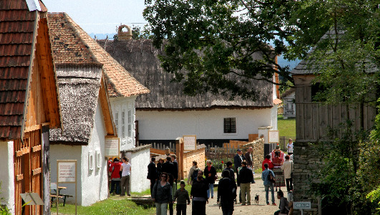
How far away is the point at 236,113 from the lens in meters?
41.6

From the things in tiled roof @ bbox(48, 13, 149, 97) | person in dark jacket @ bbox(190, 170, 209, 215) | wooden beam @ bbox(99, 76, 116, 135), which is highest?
tiled roof @ bbox(48, 13, 149, 97)

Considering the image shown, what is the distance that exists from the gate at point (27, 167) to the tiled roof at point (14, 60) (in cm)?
140

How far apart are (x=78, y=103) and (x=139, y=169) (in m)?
6.18

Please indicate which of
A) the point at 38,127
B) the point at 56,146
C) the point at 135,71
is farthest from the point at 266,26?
the point at 135,71

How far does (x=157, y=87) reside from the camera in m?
42.0

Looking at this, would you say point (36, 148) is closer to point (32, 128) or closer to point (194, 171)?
point (32, 128)

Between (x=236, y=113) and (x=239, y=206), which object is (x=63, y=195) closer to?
(x=239, y=206)

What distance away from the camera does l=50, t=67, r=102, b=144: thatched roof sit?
2095 cm

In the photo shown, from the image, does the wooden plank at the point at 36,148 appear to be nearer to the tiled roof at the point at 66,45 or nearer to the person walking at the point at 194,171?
the person walking at the point at 194,171

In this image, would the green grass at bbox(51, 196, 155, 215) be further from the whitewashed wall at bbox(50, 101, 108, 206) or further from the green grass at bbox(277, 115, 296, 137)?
the green grass at bbox(277, 115, 296, 137)

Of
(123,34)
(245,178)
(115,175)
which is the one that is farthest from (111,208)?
(123,34)

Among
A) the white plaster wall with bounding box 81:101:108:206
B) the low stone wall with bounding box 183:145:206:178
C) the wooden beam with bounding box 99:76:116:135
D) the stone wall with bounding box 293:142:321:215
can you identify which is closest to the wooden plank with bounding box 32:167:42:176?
the white plaster wall with bounding box 81:101:108:206

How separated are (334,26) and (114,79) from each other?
14.6 m

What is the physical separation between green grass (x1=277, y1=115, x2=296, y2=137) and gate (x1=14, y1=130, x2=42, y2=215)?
160 feet
